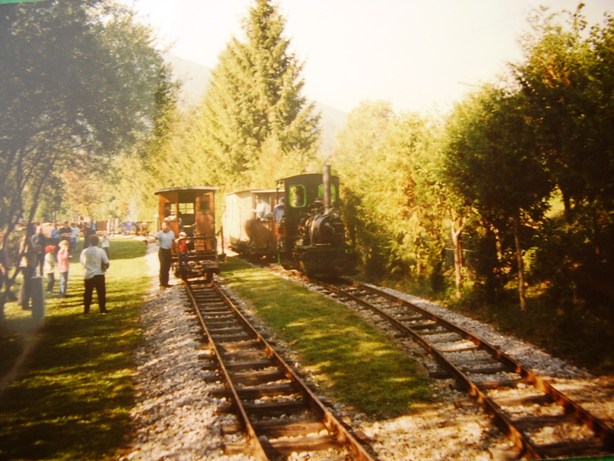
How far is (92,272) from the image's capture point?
27.0 ft

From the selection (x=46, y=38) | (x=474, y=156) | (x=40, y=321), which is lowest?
(x=40, y=321)

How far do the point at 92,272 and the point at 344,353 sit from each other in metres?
4.71

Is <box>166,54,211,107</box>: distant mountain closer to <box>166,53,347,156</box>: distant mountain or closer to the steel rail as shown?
<box>166,53,347,156</box>: distant mountain

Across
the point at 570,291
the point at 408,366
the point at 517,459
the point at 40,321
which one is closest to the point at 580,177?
the point at 570,291

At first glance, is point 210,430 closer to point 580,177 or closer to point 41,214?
point 41,214

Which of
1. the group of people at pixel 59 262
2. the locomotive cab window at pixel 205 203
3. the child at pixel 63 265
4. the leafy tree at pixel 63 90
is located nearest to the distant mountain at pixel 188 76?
the leafy tree at pixel 63 90

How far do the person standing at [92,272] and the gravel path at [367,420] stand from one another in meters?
2.43

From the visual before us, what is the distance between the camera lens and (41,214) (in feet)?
20.0

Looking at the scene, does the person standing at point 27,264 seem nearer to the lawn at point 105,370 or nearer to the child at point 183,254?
the lawn at point 105,370

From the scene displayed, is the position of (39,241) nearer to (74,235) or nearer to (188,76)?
(74,235)

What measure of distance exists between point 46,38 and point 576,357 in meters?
7.30

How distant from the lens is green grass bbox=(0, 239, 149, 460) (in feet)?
13.5

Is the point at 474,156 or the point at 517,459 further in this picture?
the point at 474,156

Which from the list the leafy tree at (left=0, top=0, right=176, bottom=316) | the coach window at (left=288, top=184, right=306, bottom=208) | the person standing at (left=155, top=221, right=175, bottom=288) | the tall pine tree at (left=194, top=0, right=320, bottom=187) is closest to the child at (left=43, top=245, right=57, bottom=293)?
the person standing at (left=155, top=221, right=175, bottom=288)
